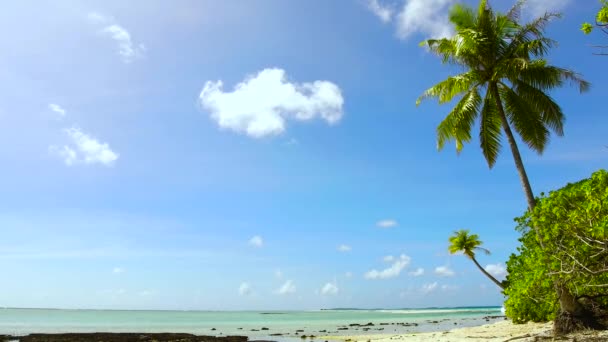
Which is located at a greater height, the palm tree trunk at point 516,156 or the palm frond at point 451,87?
the palm frond at point 451,87

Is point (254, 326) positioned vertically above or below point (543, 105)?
below

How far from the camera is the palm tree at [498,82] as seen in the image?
18078mm

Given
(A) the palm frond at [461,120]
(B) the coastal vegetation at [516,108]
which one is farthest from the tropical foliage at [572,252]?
(A) the palm frond at [461,120]

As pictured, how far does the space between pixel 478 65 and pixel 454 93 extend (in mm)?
1435

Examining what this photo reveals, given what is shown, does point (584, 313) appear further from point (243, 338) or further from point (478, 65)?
point (243, 338)

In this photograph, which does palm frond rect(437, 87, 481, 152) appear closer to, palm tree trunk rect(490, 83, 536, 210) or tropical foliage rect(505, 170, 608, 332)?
palm tree trunk rect(490, 83, 536, 210)

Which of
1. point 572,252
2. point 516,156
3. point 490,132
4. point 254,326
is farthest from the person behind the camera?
point 254,326

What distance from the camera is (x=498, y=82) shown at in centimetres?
1872

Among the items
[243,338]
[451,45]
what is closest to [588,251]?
[451,45]

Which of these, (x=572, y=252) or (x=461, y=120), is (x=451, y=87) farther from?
(x=572, y=252)

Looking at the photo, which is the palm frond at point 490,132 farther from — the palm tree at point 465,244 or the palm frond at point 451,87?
the palm tree at point 465,244

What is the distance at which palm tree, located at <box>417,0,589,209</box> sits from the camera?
59.3 feet

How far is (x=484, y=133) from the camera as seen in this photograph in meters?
19.5

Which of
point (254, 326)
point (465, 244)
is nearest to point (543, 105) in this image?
point (465, 244)
